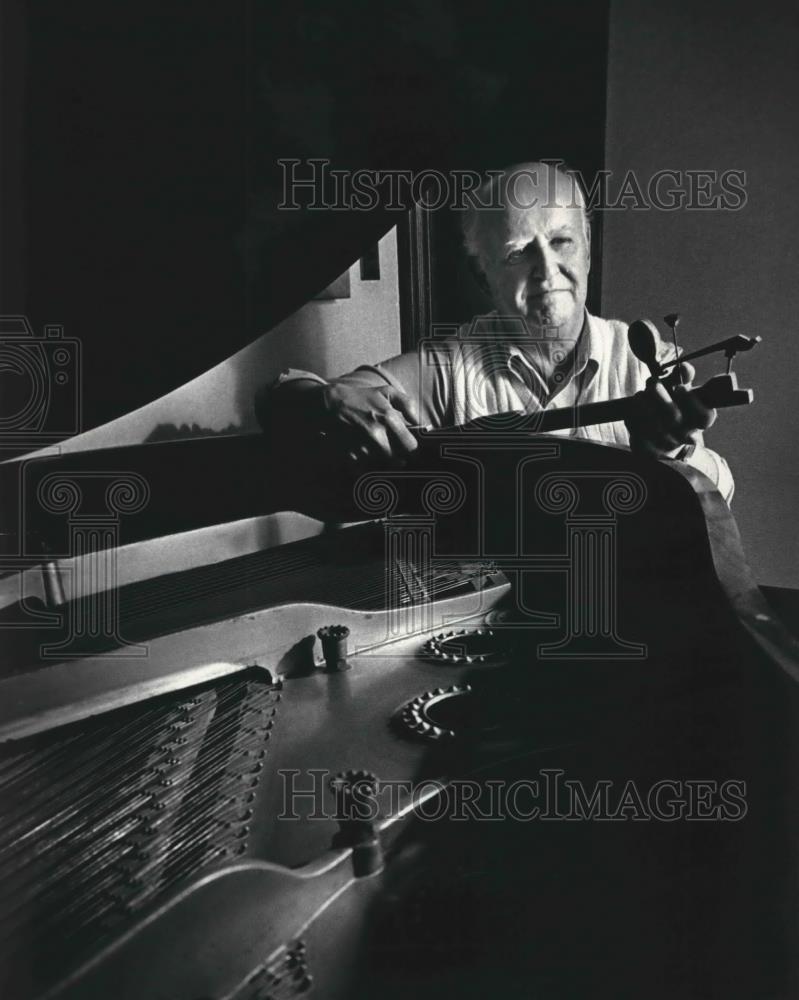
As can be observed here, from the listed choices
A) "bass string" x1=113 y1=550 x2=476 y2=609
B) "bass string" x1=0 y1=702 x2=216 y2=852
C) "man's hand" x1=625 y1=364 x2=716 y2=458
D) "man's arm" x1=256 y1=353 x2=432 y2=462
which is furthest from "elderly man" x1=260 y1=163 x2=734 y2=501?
"bass string" x1=0 y1=702 x2=216 y2=852

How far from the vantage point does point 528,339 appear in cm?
221

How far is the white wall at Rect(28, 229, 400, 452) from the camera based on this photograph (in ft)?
6.19

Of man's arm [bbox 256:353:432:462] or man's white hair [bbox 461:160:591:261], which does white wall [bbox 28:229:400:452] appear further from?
man's white hair [bbox 461:160:591:261]

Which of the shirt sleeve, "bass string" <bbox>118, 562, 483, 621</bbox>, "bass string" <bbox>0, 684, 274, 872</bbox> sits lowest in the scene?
"bass string" <bbox>0, 684, 274, 872</bbox>

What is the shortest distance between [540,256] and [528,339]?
209 millimetres

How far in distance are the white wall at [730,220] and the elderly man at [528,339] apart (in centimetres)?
18

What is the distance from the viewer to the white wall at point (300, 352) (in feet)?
6.19

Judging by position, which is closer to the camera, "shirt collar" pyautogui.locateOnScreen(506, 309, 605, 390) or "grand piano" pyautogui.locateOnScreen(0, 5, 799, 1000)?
"grand piano" pyautogui.locateOnScreen(0, 5, 799, 1000)

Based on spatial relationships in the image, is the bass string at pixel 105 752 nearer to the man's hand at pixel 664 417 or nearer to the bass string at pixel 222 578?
the bass string at pixel 222 578

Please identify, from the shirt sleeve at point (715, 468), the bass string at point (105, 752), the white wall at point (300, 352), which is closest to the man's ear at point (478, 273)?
the white wall at point (300, 352)

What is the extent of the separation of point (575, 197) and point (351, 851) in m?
1.90

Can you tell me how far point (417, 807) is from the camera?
2.72 feet

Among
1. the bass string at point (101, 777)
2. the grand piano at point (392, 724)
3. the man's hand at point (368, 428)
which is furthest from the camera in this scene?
the man's hand at point (368, 428)

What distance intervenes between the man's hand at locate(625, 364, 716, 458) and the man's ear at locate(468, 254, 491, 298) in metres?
1.02
